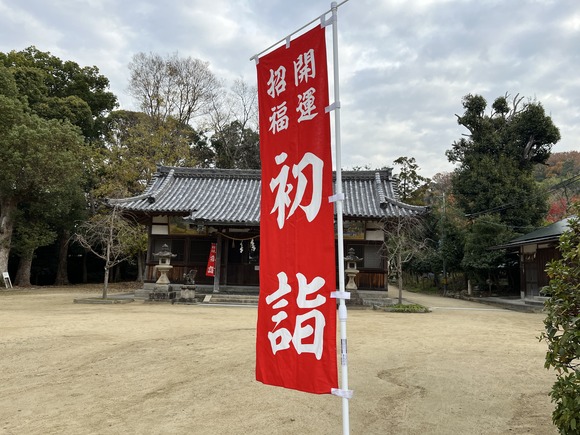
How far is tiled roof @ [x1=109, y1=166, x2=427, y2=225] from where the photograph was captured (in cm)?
1622

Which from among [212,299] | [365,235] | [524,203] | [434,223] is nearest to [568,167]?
[434,223]

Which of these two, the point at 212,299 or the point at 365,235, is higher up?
the point at 365,235

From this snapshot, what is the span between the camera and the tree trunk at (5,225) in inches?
797

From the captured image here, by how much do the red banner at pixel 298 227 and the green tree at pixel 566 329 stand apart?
4.55 feet

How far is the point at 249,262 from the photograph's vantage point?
55.9 ft

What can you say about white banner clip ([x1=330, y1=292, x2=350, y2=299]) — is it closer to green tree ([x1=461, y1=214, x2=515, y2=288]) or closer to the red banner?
the red banner

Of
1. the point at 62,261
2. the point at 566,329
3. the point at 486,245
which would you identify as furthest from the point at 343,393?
the point at 62,261

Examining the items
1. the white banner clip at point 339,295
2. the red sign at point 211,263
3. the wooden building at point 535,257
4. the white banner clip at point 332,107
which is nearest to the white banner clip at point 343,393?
the white banner clip at point 339,295

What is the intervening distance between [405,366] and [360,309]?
28.2 feet

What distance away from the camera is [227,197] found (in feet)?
61.8

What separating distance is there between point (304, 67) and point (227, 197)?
16.0 meters

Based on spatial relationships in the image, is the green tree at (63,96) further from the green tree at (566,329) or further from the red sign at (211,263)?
the green tree at (566,329)

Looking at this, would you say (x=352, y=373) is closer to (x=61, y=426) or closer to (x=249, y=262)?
(x=61, y=426)

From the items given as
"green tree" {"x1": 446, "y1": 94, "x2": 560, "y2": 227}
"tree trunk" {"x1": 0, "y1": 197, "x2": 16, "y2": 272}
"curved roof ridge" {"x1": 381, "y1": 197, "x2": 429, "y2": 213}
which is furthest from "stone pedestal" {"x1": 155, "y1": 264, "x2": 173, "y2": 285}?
"green tree" {"x1": 446, "y1": 94, "x2": 560, "y2": 227}
